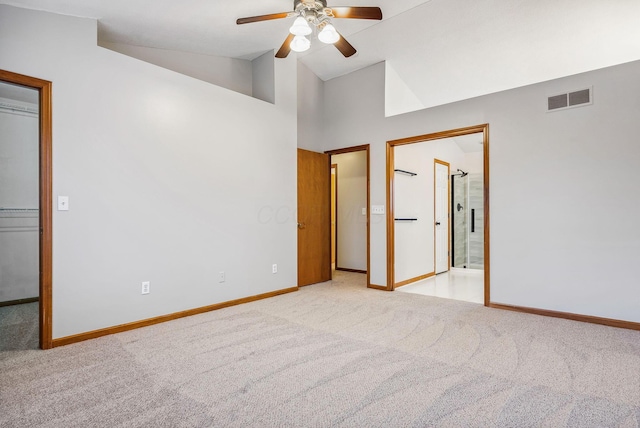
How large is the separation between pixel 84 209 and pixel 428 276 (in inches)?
193

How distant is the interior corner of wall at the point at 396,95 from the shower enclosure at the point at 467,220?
7.52 feet

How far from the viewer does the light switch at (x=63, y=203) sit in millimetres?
2668

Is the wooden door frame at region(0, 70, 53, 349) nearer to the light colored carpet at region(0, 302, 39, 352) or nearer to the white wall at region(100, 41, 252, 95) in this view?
the light colored carpet at region(0, 302, 39, 352)

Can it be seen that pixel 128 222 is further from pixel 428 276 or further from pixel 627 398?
pixel 428 276

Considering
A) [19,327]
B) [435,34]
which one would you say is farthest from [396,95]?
[19,327]

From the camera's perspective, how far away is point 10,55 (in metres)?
2.47

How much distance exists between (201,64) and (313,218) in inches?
98.9

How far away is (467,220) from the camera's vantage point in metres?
7.04

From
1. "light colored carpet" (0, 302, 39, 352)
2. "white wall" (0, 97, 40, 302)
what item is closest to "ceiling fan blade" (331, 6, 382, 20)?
"light colored carpet" (0, 302, 39, 352)

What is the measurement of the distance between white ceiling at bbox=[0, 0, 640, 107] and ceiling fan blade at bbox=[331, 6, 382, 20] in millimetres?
640

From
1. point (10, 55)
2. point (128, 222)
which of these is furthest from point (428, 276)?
point (10, 55)

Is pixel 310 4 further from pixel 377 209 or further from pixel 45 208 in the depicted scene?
pixel 377 209

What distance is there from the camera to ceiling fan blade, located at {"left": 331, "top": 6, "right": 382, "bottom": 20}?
274 centimetres

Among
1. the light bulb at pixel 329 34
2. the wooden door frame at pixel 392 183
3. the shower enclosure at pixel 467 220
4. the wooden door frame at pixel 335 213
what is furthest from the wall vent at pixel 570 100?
the wooden door frame at pixel 335 213
